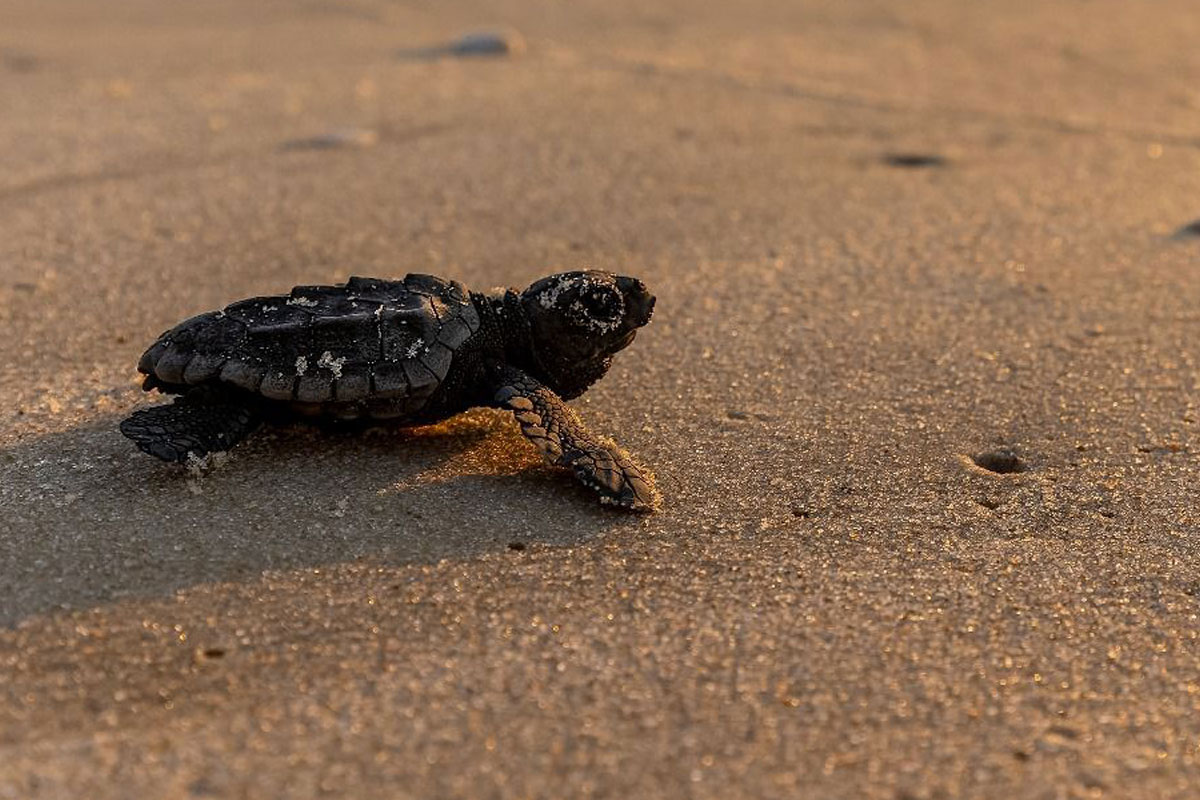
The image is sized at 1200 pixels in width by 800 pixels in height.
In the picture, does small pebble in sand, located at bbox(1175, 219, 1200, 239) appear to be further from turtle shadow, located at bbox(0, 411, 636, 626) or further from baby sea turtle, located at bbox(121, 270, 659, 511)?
turtle shadow, located at bbox(0, 411, 636, 626)

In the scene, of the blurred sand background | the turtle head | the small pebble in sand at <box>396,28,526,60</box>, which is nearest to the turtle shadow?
the blurred sand background

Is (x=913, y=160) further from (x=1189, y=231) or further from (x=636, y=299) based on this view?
(x=636, y=299)

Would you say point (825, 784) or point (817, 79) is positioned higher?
point (817, 79)

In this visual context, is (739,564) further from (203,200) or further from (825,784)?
(203,200)

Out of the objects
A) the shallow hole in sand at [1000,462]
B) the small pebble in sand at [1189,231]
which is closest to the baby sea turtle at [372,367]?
the shallow hole in sand at [1000,462]

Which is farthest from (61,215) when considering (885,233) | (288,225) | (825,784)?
(825,784)

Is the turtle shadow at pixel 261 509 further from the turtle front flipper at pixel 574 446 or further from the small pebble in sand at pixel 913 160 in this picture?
the small pebble in sand at pixel 913 160
